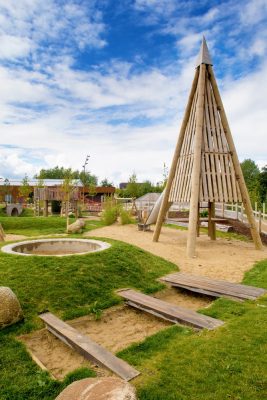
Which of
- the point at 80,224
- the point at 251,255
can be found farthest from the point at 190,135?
the point at 80,224

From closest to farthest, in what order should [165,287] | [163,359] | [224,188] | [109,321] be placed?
[163,359]
[109,321]
[165,287]
[224,188]

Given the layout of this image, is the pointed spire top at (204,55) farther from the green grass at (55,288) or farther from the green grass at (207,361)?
the green grass at (207,361)

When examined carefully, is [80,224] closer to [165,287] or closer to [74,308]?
[165,287]

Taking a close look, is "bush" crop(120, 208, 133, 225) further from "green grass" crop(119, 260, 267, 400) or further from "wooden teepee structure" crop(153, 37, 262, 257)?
"green grass" crop(119, 260, 267, 400)

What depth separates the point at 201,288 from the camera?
611cm

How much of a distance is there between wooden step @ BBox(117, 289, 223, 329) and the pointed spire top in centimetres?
890

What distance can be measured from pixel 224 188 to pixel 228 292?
5.58 metres

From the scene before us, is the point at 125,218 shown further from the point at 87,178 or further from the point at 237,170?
the point at 87,178

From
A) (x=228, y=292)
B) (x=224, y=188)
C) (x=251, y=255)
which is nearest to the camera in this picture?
(x=228, y=292)

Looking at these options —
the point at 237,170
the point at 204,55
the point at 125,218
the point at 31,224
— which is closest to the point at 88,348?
the point at 237,170

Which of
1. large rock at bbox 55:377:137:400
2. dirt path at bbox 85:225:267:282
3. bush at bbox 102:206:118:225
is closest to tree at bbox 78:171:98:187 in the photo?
bush at bbox 102:206:118:225

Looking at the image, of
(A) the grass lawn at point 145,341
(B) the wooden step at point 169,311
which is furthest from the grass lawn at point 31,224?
(B) the wooden step at point 169,311

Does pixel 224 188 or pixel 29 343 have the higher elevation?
pixel 224 188

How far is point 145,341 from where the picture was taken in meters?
4.09
